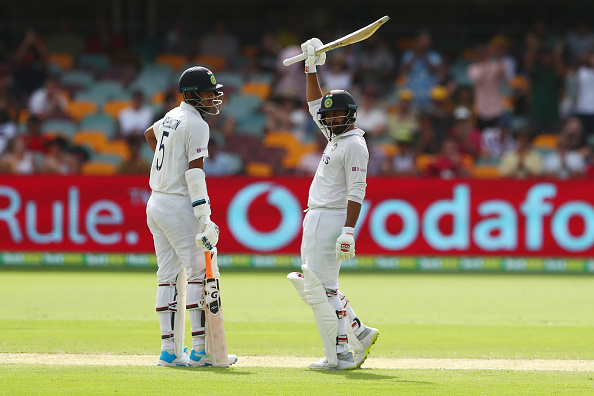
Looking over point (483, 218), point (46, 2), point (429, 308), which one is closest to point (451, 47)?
point (483, 218)

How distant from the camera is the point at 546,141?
17906 millimetres

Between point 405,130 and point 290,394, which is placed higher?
point 405,130

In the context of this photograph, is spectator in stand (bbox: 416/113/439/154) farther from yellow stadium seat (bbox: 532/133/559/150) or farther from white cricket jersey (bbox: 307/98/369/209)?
white cricket jersey (bbox: 307/98/369/209)

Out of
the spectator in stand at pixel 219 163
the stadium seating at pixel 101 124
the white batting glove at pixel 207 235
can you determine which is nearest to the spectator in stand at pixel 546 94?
the spectator in stand at pixel 219 163

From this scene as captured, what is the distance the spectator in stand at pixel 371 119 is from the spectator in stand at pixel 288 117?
3.43 feet

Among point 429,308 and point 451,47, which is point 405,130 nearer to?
point 451,47

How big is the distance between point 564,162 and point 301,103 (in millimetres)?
5153

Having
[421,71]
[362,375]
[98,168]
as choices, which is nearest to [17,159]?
[98,168]

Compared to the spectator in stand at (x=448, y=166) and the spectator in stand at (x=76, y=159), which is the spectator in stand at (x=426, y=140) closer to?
the spectator in stand at (x=448, y=166)

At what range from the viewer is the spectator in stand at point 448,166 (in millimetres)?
15016

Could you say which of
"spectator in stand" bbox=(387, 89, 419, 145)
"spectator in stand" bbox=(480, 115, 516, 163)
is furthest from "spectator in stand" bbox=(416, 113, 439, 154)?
"spectator in stand" bbox=(480, 115, 516, 163)

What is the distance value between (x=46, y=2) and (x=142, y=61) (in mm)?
2727

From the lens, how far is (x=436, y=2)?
20859 millimetres

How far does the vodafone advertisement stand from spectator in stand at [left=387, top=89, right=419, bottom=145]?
9.76 feet
